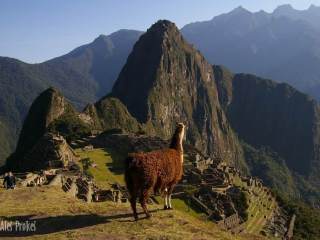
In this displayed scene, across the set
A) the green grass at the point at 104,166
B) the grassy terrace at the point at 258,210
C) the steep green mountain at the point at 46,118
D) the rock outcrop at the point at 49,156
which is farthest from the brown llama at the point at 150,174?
the steep green mountain at the point at 46,118

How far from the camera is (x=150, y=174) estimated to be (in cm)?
1388

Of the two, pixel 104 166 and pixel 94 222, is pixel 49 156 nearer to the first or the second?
pixel 104 166

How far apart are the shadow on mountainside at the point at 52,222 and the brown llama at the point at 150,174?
27.8 inches

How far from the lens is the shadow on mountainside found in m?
13.1

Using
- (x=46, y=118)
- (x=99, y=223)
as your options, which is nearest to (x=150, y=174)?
(x=99, y=223)

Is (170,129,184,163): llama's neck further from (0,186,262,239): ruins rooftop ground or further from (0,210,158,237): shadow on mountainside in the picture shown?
(0,210,158,237): shadow on mountainside

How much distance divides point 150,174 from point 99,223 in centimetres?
178

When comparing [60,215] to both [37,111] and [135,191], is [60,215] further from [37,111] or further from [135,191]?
[37,111]

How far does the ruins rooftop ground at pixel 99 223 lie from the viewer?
41.5 feet

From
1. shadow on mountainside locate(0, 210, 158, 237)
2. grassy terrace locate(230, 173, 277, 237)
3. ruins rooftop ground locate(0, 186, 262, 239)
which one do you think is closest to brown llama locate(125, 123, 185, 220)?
ruins rooftop ground locate(0, 186, 262, 239)

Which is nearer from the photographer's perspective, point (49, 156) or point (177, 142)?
point (177, 142)

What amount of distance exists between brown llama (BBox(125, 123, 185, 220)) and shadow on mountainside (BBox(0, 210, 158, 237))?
0.71 metres

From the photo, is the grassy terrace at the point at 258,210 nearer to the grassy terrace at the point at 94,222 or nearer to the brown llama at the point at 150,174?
the grassy terrace at the point at 94,222

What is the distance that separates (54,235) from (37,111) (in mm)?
114866
